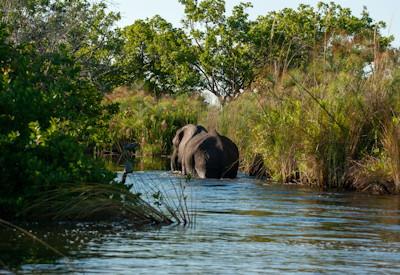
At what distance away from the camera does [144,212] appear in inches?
545

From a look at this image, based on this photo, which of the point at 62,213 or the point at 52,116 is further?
the point at 52,116

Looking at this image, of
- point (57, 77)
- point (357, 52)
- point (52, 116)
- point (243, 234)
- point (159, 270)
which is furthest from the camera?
point (357, 52)

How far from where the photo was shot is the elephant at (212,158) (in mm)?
23953

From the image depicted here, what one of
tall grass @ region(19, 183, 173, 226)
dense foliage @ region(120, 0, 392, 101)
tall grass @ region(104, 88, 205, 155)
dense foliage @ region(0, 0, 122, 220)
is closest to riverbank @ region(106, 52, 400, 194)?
dense foliage @ region(0, 0, 122, 220)

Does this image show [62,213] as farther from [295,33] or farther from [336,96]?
[295,33]

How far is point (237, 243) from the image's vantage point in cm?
1223

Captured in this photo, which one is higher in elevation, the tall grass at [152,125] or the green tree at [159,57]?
the green tree at [159,57]

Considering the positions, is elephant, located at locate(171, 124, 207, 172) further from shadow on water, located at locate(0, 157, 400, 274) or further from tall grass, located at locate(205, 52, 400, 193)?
shadow on water, located at locate(0, 157, 400, 274)

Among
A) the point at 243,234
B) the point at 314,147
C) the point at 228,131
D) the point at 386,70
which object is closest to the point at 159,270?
the point at 243,234

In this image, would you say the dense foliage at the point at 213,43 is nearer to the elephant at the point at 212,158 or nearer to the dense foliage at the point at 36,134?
the elephant at the point at 212,158

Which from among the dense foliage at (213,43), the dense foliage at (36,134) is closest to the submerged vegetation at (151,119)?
the dense foliage at (36,134)

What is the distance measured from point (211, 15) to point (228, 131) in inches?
1233

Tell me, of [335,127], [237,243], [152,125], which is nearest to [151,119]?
[152,125]

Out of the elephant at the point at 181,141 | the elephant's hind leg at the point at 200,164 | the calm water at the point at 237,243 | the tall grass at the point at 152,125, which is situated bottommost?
the calm water at the point at 237,243
